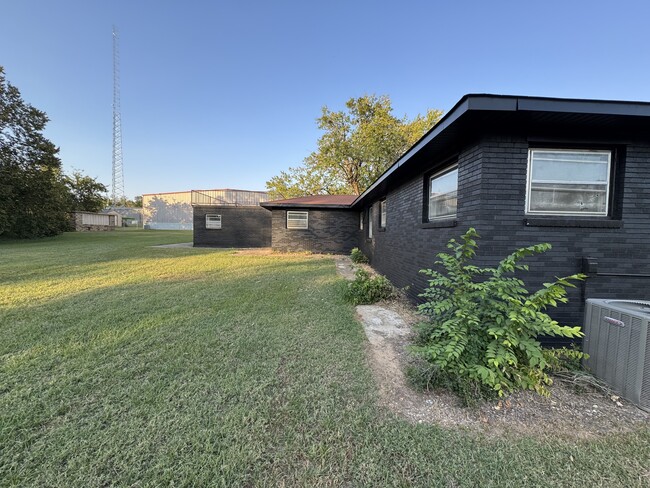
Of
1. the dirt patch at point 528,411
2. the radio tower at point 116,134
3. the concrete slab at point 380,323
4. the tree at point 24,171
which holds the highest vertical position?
the radio tower at point 116,134

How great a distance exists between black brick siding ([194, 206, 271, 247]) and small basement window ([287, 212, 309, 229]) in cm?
460

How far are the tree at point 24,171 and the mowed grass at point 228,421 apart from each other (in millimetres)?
21805

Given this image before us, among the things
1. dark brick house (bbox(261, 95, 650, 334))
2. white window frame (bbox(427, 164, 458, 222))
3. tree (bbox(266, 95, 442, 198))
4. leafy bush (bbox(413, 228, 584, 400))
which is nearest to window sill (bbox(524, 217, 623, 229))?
dark brick house (bbox(261, 95, 650, 334))

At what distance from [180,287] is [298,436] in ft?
17.6

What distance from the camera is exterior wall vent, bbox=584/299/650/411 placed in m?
2.14

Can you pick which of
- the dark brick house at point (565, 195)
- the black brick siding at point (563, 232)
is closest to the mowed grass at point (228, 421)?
the black brick siding at point (563, 232)

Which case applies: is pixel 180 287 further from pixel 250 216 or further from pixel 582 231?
pixel 250 216

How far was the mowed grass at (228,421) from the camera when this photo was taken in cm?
153

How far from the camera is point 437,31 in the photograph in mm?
9539

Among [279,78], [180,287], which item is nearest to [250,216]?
[279,78]

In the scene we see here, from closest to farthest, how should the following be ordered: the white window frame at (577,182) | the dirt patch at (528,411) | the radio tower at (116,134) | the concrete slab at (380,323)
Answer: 1. the dirt patch at (528,411)
2. the white window frame at (577,182)
3. the concrete slab at (380,323)
4. the radio tower at (116,134)

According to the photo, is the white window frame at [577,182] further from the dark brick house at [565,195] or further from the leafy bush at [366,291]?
the leafy bush at [366,291]

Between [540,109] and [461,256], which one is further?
[540,109]

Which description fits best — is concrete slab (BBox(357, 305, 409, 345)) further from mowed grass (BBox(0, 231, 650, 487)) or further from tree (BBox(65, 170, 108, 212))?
tree (BBox(65, 170, 108, 212))
